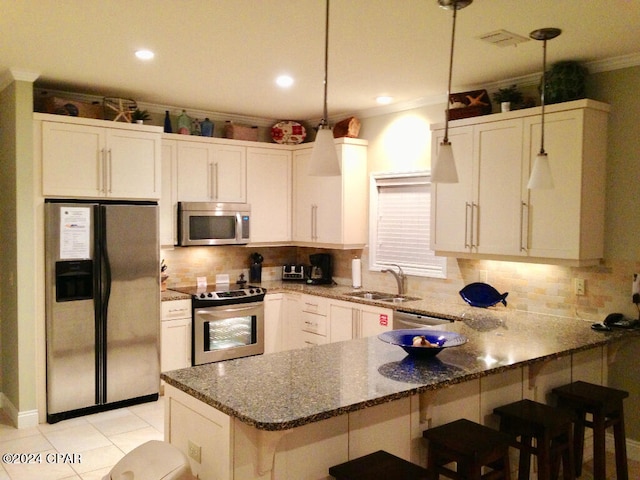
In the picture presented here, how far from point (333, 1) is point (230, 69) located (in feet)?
4.68

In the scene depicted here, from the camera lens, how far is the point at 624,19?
2943 mm

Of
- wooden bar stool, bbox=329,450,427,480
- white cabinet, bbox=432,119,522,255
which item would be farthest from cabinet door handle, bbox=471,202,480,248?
wooden bar stool, bbox=329,450,427,480

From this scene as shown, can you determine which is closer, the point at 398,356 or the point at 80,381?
the point at 398,356

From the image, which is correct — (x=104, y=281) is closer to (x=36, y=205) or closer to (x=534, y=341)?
(x=36, y=205)

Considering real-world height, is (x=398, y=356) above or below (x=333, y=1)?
below

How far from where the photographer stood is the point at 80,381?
4352 millimetres

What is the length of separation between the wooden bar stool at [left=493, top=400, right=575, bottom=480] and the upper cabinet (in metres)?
1.16

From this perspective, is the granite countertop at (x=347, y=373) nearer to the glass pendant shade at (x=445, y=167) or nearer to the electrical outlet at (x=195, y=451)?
the electrical outlet at (x=195, y=451)

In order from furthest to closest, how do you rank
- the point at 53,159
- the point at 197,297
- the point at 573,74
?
1. the point at 197,297
2. the point at 53,159
3. the point at 573,74

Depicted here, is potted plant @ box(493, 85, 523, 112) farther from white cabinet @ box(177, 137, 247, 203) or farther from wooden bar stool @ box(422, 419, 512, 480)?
white cabinet @ box(177, 137, 247, 203)

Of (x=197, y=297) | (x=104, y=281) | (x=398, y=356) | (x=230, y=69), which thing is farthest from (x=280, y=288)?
(x=398, y=356)

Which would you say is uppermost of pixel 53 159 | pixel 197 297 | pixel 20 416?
pixel 53 159

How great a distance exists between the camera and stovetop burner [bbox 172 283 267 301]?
5.02 meters

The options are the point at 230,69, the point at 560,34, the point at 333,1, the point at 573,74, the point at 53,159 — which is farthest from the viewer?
the point at 53,159
